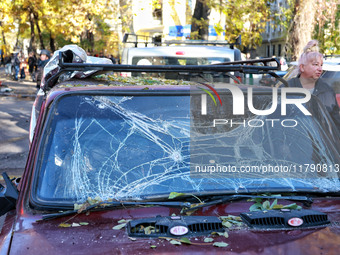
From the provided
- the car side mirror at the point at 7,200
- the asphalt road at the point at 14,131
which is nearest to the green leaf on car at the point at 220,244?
the car side mirror at the point at 7,200

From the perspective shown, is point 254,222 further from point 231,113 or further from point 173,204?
point 231,113

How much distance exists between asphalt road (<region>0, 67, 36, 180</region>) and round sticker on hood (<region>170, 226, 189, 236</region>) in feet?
18.8

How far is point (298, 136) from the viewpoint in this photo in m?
3.44

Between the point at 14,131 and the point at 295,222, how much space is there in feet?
34.2

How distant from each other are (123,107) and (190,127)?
0.44m

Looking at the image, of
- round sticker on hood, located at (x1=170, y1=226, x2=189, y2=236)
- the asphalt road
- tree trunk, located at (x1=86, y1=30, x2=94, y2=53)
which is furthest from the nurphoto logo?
tree trunk, located at (x1=86, y1=30, x2=94, y2=53)

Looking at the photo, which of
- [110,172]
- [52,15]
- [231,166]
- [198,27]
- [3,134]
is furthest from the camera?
[52,15]

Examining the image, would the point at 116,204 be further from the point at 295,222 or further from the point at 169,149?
the point at 295,222

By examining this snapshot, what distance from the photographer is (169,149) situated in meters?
3.18

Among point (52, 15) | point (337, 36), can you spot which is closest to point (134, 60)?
point (337, 36)

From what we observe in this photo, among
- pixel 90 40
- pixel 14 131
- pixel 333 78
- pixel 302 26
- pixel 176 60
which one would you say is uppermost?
pixel 176 60

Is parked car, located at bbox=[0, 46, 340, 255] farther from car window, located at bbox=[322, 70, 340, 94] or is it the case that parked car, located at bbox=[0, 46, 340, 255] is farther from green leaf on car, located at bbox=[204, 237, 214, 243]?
car window, located at bbox=[322, 70, 340, 94]

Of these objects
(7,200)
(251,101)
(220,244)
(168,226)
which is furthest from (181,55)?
(220,244)

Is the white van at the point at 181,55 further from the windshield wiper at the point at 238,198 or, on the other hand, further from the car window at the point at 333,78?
the windshield wiper at the point at 238,198
